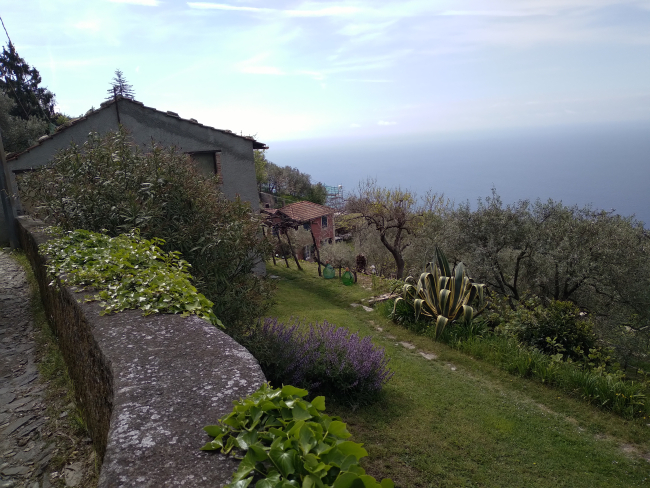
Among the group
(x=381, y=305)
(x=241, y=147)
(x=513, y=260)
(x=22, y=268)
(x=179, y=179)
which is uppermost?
(x=241, y=147)

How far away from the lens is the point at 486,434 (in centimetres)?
498

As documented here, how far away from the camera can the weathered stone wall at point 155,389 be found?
5.09 ft

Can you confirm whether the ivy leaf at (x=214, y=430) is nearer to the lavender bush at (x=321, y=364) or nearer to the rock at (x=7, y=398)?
the lavender bush at (x=321, y=364)

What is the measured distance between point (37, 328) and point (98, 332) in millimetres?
3743

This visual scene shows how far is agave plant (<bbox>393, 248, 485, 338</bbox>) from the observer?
9289mm

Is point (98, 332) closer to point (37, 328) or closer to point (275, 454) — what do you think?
point (275, 454)

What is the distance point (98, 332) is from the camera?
2.80 metres

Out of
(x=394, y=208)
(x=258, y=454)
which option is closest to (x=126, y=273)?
(x=258, y=454)

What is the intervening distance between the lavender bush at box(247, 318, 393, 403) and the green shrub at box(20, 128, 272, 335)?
404mm

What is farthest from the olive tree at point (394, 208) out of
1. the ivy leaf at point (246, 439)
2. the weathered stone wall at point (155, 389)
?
the ivy leaf at point (246, 439)

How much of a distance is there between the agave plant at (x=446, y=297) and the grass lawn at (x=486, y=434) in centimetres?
181

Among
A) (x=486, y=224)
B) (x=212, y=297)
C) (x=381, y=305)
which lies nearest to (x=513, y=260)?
(x=486, y=224)

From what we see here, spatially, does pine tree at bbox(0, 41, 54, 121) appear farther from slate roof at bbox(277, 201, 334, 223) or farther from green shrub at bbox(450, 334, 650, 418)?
green shrub at bbox(450, 334, 650, 418)

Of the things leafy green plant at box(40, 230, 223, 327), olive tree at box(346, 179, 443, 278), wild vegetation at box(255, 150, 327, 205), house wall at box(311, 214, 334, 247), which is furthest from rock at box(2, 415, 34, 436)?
wild vegetation at box(255, 150, 327, 205)
